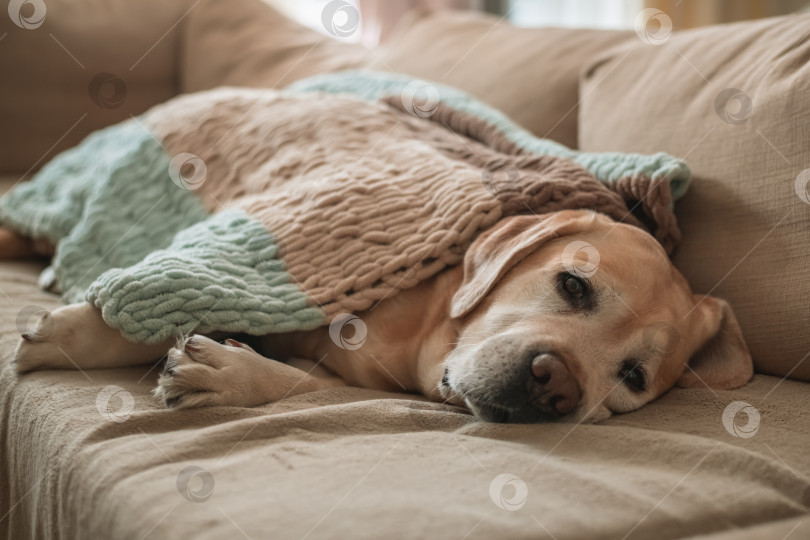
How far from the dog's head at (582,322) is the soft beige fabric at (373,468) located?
0.08 m

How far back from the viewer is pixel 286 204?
1830mm

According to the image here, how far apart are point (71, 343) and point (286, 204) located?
584mm

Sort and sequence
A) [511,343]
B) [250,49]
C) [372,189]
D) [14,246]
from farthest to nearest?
[250,49]
[14,246]
[372,189]
[511,343]

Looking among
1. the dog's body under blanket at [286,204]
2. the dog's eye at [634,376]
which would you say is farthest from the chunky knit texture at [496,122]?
the dog's eye at [634,376]

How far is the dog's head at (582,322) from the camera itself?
1.47 meters

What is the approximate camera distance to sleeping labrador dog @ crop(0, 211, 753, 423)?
143 centimetres

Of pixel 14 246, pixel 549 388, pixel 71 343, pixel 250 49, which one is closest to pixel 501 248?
pixel 549 388

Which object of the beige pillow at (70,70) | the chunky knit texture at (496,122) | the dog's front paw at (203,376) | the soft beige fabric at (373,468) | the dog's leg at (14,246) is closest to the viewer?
the soft beige fabric at (373,468)

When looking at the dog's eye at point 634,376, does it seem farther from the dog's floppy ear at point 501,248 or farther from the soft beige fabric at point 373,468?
the dog's floppy ear at point 501,248

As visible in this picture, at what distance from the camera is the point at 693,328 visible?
1671mm

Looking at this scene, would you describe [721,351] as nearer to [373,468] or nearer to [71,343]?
[373,468]

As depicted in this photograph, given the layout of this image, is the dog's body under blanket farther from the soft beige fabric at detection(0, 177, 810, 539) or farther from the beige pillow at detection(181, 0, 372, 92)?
the beige pillow at detection(181, 0, 372, 92)

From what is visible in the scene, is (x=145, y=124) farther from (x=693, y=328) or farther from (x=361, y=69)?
(x=693, y=328)

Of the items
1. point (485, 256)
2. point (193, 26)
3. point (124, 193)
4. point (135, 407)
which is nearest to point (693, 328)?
point (485, 256)
